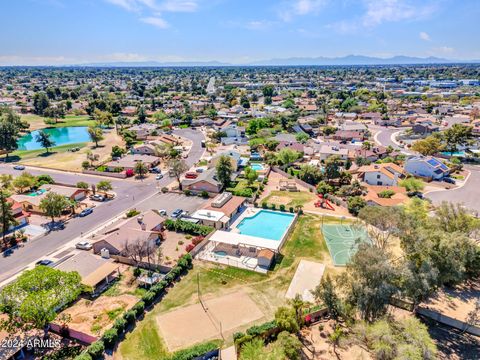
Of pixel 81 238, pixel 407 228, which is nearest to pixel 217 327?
pixel 407 228

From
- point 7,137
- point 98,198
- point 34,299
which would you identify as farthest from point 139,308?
point 7,137

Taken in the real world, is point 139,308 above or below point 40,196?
below

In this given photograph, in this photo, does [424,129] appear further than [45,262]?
Yes

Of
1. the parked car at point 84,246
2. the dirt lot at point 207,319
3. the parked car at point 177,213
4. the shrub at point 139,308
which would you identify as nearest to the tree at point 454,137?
the parked car at point 177,213

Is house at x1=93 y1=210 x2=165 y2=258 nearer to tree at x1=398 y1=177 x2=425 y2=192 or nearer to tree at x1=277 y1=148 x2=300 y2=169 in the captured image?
tree at x1=277 y1=148 x2=300 y2=169

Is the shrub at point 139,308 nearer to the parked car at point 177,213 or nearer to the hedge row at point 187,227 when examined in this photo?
the hedge row at point 187,227

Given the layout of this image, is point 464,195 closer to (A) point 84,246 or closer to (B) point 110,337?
(B) point 110,337

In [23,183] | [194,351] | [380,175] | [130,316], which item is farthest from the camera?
[380,175]
